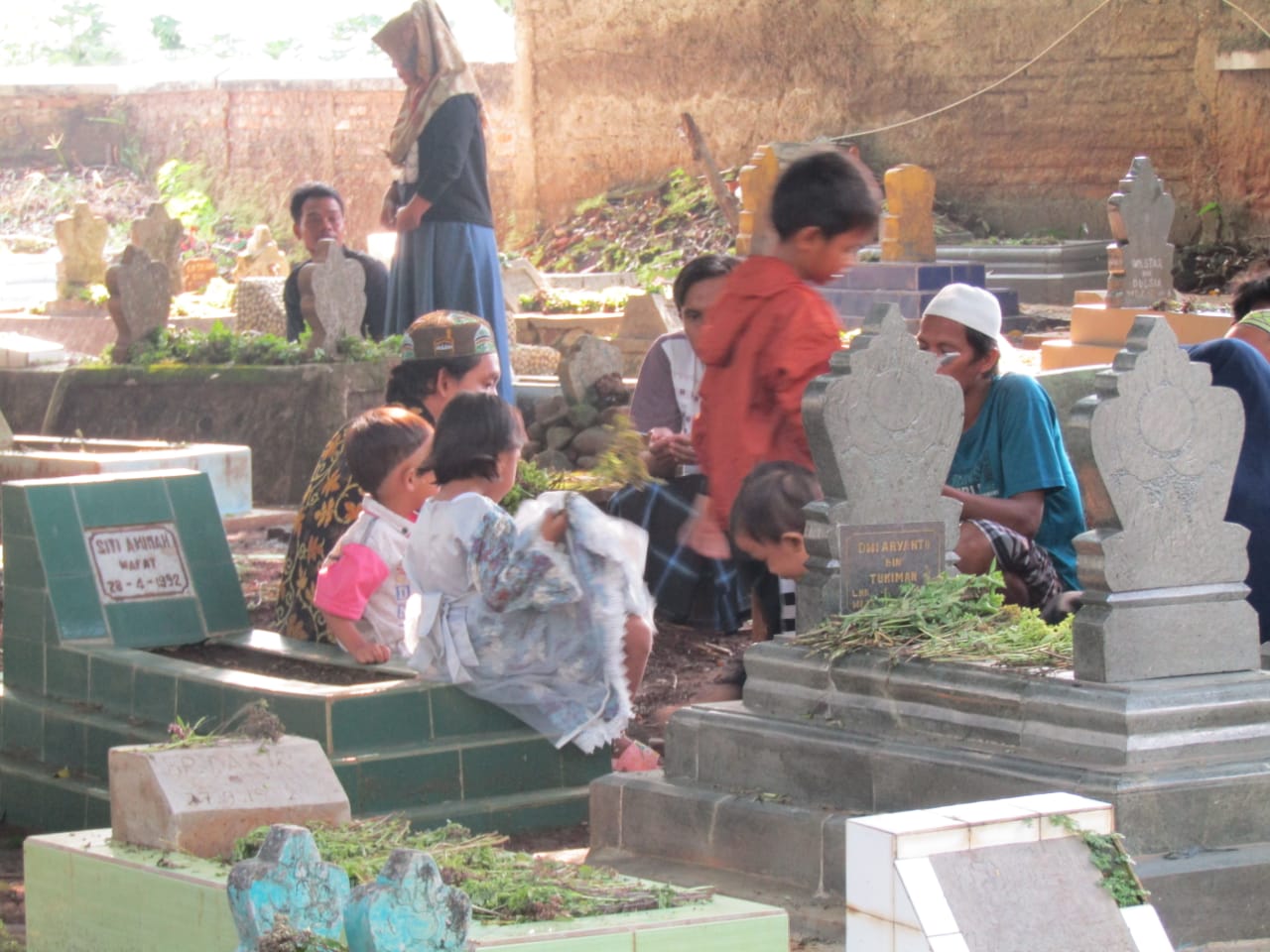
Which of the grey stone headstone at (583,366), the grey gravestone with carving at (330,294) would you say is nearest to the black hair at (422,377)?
the grey stone headstone at (583,366)

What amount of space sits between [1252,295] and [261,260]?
1709 centimetres

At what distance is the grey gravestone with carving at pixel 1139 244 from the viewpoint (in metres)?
11.8

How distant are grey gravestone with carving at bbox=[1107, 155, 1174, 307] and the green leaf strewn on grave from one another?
7953 millimetres

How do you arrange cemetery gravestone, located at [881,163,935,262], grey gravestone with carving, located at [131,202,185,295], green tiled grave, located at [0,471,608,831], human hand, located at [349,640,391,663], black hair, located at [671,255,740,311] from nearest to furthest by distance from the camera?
1. green tiled grave, located at [0,471,608,831]
2. human hand, located at [349,640,391,663]
3. black hair, located at [671,255,740,311]
4. cemetery gravestone, located at [881,163,935,262]
5. grey gravestone with carving, located at [131,202,185,295]

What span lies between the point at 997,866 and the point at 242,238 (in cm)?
2610

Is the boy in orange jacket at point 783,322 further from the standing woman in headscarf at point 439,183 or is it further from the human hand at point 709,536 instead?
the standing woman in headscarf at point 439,183

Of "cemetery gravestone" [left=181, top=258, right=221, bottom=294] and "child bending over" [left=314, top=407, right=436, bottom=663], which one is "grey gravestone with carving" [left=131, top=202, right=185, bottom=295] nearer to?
"cemetery gravestone" [left=181, top=258, right=221, bottom=294]

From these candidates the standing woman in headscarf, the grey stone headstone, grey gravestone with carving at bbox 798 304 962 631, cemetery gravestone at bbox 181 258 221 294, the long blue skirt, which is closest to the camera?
grey gravestone with carving at bbox 798 304 962 631

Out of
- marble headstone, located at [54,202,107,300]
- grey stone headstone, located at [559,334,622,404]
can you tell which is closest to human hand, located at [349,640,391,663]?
grey stone headstone, located at [559,334,622,404]

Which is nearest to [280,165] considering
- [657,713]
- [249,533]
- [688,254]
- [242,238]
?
[242,238]

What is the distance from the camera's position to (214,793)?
3199 mm

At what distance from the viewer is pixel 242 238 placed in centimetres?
2766

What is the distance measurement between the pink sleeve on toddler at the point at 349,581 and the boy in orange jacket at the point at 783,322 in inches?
39.2

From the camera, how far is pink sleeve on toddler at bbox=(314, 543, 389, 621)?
199 inches
